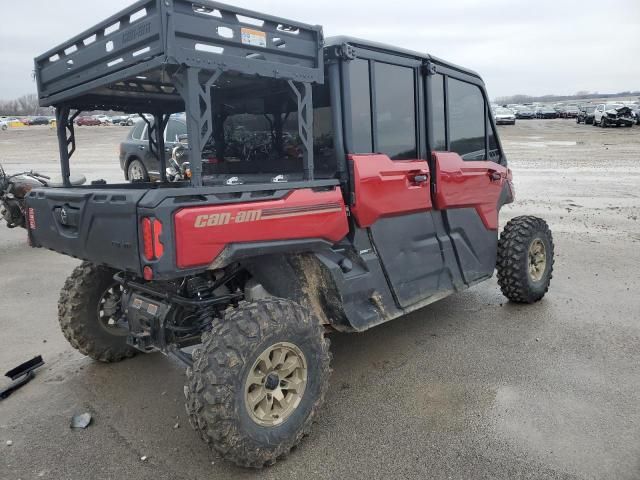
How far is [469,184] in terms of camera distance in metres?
4.89

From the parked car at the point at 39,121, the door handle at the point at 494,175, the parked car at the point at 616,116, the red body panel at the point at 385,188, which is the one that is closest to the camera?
the red body panel at the point at 385,188

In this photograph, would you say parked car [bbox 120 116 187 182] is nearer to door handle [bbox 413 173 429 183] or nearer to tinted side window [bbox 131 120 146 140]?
tinted side window [bbox 131 120 146 140]

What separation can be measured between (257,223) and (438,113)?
2.20m

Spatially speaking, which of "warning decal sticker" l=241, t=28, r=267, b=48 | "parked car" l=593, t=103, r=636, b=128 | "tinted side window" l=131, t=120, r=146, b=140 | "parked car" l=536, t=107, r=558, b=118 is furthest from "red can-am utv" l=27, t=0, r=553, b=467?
"parked car" l=536, t=107, r=558, b=118

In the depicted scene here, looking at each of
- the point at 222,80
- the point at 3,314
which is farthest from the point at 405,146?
the point at 3,314

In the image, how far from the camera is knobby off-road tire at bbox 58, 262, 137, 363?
415cm

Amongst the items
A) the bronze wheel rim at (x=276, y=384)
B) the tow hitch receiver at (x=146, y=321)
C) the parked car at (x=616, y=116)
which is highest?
the parked car at (x=616, y=116)

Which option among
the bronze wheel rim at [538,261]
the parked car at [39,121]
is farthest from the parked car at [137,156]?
the parked car at [39,121]

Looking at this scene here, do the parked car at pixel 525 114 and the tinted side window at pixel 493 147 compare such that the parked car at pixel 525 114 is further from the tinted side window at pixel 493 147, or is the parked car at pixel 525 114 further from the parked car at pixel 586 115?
the tinted side window at pixel 493 147

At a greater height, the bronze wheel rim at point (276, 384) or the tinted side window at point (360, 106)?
the tinted side window at point (360, 106)

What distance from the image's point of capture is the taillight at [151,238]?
9.07ft

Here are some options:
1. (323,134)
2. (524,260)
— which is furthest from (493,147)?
(323,134)

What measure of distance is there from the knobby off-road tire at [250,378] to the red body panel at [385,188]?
931 millimetres

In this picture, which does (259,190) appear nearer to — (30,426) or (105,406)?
(105,406)
